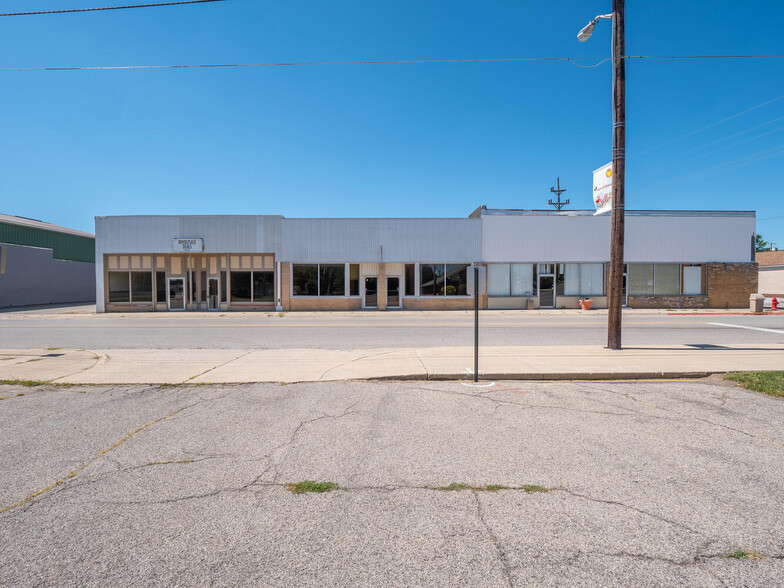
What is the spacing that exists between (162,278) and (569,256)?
27.7 meters

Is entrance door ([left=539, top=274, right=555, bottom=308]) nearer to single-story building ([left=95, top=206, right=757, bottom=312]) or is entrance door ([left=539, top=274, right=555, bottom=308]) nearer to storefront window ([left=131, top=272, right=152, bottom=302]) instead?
single-story building ([left=95, top=206, right=757, bottom=312])

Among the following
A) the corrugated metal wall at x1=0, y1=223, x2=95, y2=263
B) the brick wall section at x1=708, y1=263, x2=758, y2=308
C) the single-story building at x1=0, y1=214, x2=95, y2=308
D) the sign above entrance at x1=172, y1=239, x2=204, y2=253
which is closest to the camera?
the sign above entrance at x1=172, y1=239, x2=204, y2=253

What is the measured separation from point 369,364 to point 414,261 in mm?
18389

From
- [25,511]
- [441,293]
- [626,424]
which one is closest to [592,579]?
[626,424]

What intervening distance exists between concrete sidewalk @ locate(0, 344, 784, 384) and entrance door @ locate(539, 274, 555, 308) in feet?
52.9

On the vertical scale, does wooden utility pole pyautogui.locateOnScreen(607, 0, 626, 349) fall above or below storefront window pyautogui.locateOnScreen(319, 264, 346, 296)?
above

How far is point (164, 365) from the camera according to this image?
8.63m

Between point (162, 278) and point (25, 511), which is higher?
point (162, 278)

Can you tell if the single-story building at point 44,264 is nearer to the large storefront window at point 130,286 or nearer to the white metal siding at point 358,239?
the large storefront window at point 130,286

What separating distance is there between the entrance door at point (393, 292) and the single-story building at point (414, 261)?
0.07 m

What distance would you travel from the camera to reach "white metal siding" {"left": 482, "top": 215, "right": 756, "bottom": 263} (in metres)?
26.7

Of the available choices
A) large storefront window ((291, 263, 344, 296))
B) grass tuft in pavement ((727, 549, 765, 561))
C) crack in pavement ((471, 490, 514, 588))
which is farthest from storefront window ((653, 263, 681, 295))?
crack in pavement ((471, 490, 514, 588))

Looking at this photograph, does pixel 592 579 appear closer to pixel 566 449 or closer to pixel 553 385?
pixel 566 449

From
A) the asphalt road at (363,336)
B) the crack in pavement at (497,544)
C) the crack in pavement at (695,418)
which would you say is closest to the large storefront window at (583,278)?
the asphalt road at (363,336)
